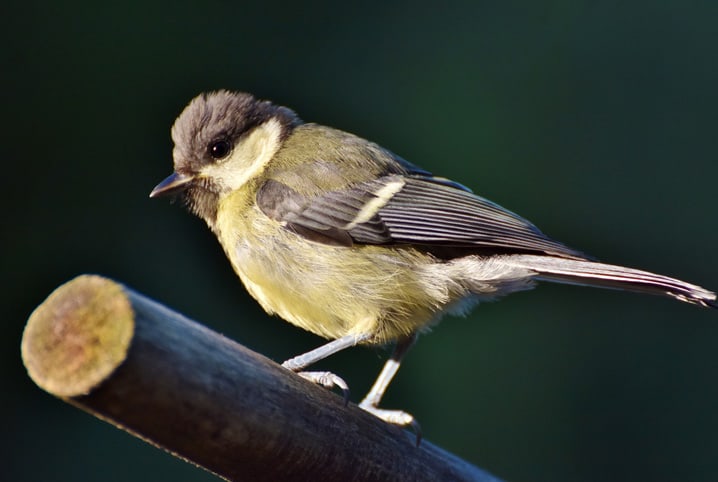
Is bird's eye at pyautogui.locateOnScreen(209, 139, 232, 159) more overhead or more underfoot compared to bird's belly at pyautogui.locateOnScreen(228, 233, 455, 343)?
more overhead

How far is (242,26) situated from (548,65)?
4.03 feet

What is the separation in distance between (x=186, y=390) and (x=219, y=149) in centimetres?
121

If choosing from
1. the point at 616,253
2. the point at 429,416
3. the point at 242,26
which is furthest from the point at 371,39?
the point at 429,416

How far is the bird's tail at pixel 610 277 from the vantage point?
1.69 meters

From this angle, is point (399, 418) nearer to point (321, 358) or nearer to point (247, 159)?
point (321, 358)

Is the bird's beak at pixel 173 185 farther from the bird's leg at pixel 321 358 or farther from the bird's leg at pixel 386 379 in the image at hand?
the bird's leg at pixel 386 379

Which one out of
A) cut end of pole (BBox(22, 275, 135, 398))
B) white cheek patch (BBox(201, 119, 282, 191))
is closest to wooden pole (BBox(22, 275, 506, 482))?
cut end of pole (BBox(22, 275, 135, 398))

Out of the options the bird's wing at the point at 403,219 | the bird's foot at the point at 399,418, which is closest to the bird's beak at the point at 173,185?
the bird's wing at the point at 403,219

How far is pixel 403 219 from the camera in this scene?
206 cm

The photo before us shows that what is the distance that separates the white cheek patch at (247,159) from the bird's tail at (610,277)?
67 centimetres

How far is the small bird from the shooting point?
196 cm

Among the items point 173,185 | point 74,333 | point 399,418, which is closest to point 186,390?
point 74,333

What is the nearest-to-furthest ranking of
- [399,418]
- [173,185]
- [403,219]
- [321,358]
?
1. [399,418]
2. [321,358]
3. [403,219]
4. [173,185]

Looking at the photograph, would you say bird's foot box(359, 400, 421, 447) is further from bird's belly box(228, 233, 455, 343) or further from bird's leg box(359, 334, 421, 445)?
bird's belly box(228, 233, 455, 343)
